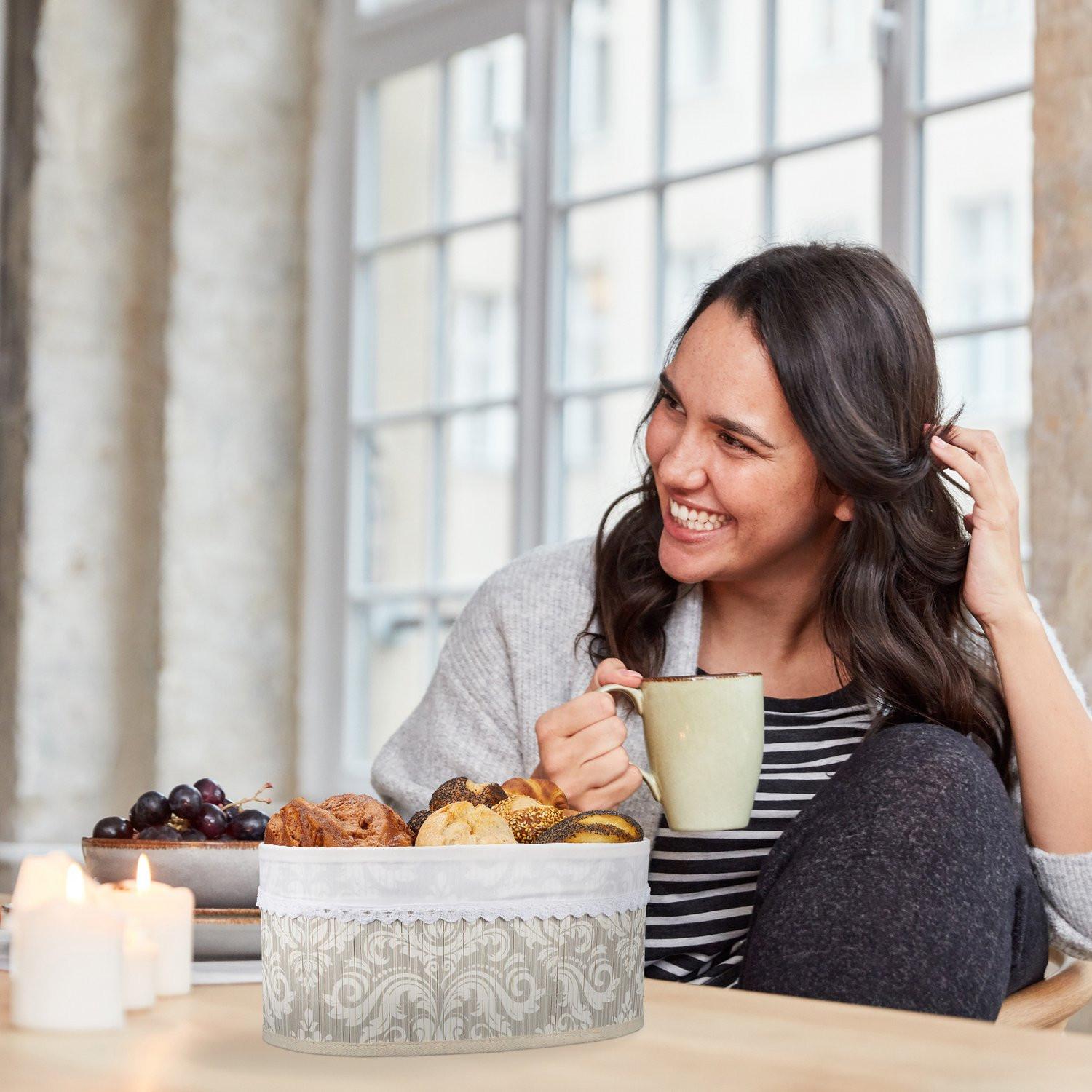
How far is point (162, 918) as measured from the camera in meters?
0.88

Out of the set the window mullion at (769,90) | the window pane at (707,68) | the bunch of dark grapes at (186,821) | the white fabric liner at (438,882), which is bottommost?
the bunch of dark grapes at (186,821)

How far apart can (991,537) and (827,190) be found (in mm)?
1540

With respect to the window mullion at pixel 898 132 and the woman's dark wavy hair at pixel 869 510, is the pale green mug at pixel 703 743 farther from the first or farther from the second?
the window mullion at pixel 898 132

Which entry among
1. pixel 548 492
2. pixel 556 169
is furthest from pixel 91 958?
pixel 556 169

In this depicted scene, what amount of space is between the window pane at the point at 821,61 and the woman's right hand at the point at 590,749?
1.73 m

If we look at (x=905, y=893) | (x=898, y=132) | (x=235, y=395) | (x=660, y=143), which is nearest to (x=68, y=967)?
(x=905, y=893)

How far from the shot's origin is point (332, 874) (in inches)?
28.2

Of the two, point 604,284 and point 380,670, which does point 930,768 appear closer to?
point 380,670

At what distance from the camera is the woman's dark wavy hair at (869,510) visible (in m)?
1.43

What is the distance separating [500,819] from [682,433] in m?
0.71

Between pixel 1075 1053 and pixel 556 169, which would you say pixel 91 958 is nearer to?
pixel 1075 1053

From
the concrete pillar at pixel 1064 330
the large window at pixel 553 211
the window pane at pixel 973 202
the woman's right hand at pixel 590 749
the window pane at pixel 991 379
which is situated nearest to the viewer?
the woman's right hand at pixel 590 749

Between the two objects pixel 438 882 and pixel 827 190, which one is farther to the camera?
pixel 827 190

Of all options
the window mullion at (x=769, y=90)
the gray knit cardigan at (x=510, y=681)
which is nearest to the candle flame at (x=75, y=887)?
the gray knit cardigan at (x=510, y=681)
